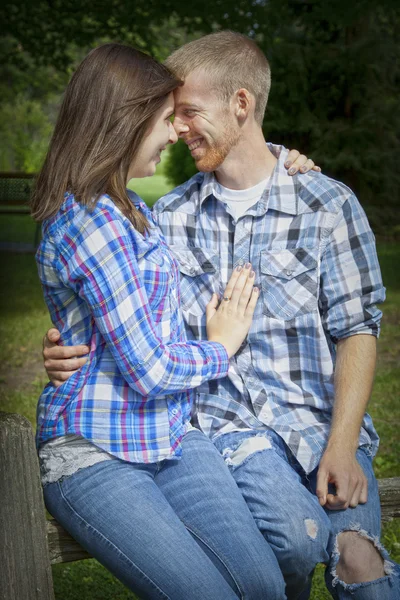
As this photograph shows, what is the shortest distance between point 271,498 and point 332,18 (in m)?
11.9

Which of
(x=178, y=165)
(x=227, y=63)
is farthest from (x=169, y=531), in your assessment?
(x=178, y=165)

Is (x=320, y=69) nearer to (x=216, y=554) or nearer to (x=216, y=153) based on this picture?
(x=216, y=153)

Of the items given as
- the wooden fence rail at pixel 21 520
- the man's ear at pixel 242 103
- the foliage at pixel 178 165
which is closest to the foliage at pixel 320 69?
the foliage at pixel 178 165

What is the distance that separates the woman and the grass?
1.78 meters

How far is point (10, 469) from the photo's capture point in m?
1.97

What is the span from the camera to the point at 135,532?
2.07 meters

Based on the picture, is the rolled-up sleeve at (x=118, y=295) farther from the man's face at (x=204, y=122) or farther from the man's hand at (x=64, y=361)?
the man's face at (x=204, y=122)

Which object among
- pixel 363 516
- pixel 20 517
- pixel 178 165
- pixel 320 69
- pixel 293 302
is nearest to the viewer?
pixel 20 517

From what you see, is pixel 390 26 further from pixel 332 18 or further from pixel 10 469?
pixel 10 469

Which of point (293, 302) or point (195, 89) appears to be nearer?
point (293, 302)

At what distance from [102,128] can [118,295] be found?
→ 48cm

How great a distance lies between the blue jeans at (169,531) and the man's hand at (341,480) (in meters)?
0.28

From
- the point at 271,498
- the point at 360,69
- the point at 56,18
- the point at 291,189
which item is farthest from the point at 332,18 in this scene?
the point at 271,498

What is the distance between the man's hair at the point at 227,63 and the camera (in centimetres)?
288
